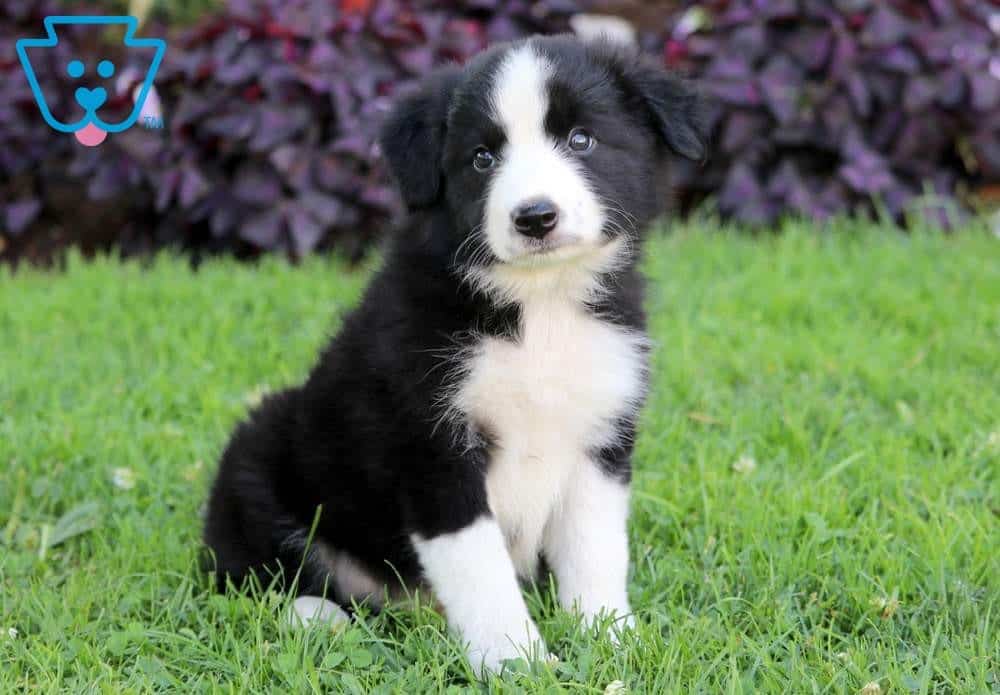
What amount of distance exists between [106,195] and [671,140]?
12.9 ft

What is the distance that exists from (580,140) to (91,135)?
3.89m

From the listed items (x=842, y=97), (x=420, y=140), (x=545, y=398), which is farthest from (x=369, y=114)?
(x=545, y=398)

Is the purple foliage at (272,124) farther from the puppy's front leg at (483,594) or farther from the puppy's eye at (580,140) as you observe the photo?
the puppy's front leg at (483,594)

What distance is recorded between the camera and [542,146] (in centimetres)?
268

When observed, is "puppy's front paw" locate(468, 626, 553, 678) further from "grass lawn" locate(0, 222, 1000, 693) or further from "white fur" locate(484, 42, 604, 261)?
"white fur" locate(484, 42, 604, 261)

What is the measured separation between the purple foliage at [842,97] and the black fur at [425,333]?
131 inches

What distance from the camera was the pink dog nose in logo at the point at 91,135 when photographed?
5.79m

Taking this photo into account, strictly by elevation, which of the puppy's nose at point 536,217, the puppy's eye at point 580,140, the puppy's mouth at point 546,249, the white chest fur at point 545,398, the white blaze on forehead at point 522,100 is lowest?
the white chest fur at point 545,398

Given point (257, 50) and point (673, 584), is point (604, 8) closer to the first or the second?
point (257, 50)

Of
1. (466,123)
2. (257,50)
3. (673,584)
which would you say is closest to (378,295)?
(466,123)

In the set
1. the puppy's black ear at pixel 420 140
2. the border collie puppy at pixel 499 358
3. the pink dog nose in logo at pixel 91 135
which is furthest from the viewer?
the pink dog nose in logo at pixel 91 135

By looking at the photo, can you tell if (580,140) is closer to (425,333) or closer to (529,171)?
(529,171)

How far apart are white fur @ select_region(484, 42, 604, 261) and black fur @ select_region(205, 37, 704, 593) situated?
4 cm

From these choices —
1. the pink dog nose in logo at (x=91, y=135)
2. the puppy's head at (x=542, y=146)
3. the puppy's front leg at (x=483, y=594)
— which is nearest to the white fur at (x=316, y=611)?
the puppy's front leg at (x=483, y=594)
